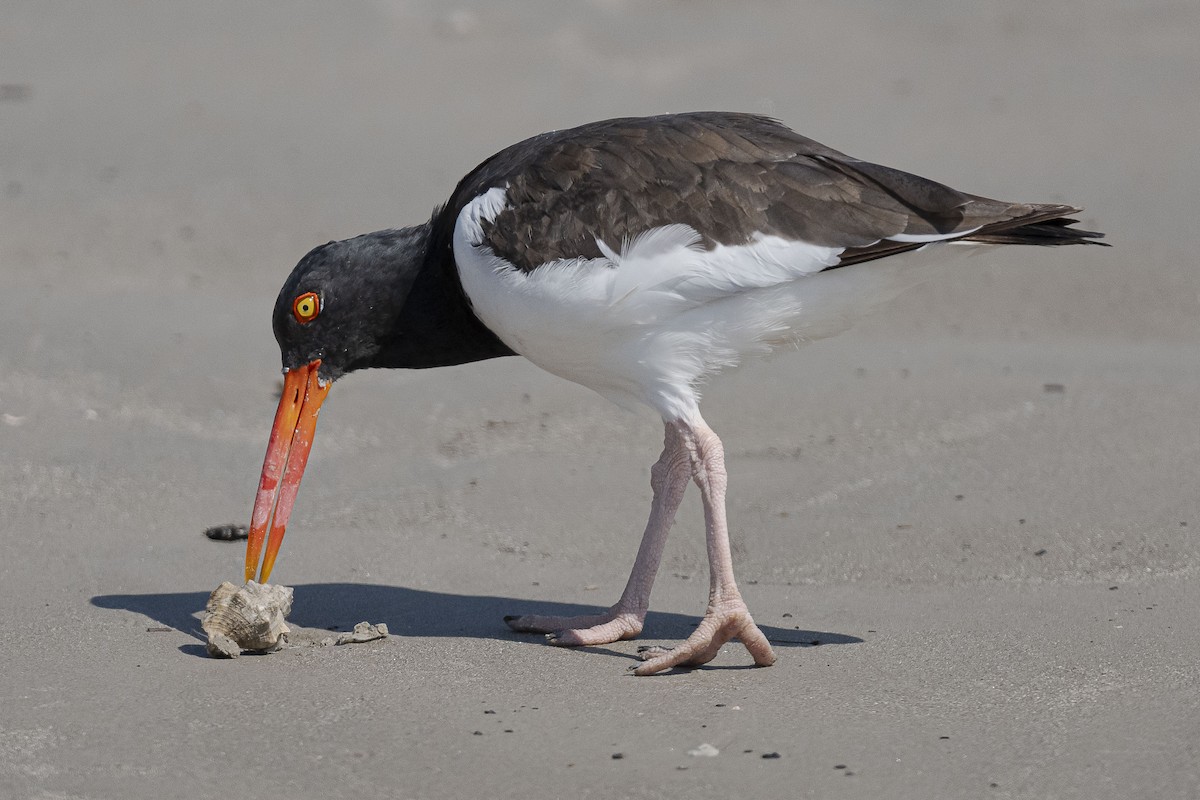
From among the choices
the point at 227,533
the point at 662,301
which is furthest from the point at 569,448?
the point at 662,301

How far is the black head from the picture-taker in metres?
4.96

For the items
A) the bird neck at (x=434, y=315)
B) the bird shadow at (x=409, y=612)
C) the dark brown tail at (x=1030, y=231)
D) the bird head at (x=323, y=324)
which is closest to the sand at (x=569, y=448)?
Answer: the bird shadow at (x=409, y=612)

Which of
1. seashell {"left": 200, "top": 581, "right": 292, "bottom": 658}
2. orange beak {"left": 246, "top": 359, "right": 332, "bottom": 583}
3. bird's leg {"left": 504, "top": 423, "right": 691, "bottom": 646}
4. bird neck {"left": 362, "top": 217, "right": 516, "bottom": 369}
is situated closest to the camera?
seashell {"left": 200, "top": 581, "right": 292, "bottom": 658}

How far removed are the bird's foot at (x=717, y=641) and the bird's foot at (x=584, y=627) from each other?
0.98 ft

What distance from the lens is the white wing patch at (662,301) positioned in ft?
14.6

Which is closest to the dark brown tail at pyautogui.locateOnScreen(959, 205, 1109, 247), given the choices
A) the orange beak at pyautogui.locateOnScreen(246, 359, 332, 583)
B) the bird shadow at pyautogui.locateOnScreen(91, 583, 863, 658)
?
the bird shadow at pyautogui.locateOnScreen(91, 583, 863, 658)

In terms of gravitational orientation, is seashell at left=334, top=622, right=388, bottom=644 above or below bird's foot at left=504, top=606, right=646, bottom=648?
below

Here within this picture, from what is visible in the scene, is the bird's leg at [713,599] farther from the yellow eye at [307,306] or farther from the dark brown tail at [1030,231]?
the yellow eye at [307,306]

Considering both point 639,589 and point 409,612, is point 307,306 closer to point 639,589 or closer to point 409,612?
point 409,612

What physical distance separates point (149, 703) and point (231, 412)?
2962 mm

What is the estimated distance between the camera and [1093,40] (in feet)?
39.6

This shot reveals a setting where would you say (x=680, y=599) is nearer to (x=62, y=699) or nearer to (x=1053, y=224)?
(x=1053, y=224)

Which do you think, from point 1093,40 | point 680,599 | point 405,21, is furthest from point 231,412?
point 1093,40

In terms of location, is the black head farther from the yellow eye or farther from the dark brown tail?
the dark brown tail
